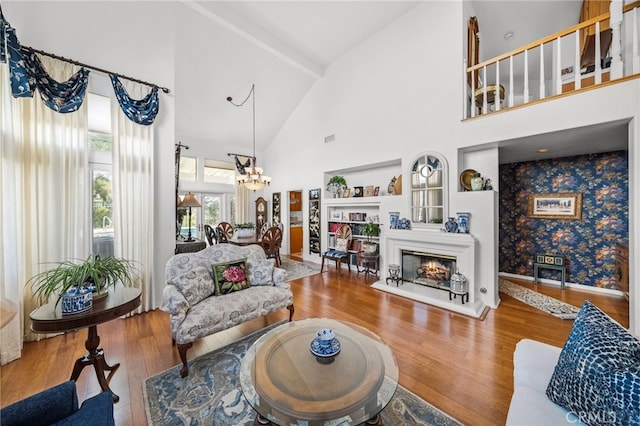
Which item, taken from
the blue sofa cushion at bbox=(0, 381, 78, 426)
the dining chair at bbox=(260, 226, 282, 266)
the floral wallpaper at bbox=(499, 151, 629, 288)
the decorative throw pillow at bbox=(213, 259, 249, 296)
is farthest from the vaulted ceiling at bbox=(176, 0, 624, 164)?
the blue sofa cushion at bbox=(0, 381, 78, 426)

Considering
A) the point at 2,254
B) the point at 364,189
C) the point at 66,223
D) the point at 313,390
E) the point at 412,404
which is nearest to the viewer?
the point at 313,390

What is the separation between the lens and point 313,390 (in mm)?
1282

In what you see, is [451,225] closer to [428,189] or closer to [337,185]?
[428,189]

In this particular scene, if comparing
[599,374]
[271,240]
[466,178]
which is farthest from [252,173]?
[599,374]

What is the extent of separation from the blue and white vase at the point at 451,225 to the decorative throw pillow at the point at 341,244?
6.78ft

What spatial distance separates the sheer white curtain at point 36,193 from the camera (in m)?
2.07

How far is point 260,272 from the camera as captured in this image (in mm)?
2826

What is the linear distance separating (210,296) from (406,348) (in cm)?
211

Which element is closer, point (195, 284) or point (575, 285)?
point (195, 284)

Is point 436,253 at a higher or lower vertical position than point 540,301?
higher

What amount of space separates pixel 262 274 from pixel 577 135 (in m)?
4.26

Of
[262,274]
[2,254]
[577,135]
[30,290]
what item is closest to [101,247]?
[30,290]

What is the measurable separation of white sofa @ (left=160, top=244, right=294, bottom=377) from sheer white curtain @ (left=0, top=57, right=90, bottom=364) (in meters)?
1.24

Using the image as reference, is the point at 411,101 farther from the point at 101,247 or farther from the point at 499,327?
the point at 101,247
